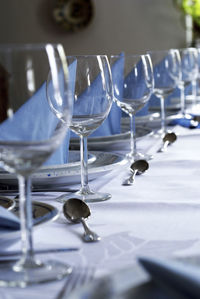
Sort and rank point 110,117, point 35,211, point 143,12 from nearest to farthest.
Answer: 1. point 35,211
2. point 110,117
3. point 143,12

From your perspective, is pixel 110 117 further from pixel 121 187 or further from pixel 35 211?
pixel 35 211

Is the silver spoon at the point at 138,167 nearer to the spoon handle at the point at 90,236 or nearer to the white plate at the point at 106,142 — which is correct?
the white plate at the point at 106,142

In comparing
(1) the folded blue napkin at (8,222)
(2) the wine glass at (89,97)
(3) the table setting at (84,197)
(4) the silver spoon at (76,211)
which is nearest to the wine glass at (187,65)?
(3) the table setting at (84,197)

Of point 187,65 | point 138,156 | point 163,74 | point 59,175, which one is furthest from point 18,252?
point 187,65

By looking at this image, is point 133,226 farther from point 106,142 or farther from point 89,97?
point 106,142

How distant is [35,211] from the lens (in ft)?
2.21

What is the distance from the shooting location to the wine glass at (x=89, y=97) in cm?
82

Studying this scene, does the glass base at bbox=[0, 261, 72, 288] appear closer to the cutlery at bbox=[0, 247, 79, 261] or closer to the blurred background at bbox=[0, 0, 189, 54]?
the cutlery at bbox=[0, 247, 79, 261]

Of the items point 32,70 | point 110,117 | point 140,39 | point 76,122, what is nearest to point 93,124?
point 76,122

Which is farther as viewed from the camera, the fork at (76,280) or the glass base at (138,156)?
the glass base at (138,156)

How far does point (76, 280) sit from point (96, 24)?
5281 mm

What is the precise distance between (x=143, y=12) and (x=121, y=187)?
15.9 ft

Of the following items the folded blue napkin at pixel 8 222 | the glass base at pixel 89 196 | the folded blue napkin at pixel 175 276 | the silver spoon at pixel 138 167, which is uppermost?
the folded blue napkin at pixel 175 276

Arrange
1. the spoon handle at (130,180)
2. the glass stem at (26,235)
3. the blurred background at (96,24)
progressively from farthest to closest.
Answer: the blurred background at (96,24) → the spoon handle at (130,180) → the glass stem at (26,235)
